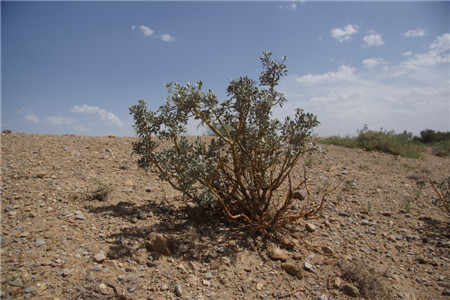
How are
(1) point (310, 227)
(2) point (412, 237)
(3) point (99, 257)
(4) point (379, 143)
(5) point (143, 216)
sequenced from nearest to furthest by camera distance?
(3) point (99, 257) → (5) point (143, 216) → (1) point (310, 227) → (2) point (412, 237) → (4) point (379, 143)

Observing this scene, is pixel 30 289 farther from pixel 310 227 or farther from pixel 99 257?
pixel 310 227

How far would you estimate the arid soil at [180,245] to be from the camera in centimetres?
236

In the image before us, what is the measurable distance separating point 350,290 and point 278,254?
2.42 feet

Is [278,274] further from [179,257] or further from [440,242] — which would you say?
[440,242]

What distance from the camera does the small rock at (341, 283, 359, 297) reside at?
2.53m

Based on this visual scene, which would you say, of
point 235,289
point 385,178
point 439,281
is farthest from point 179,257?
point 385,178

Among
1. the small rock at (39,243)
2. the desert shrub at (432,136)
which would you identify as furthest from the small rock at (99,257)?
the desert shrub at (432,136)

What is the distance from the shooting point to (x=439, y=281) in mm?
2857

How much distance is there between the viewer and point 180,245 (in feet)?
9.34

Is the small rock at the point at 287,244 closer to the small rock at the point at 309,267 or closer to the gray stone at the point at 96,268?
the small rock at the point at 309,267

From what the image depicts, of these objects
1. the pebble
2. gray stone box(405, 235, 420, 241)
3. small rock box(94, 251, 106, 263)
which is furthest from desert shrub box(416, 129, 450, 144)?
small rock box(94, 251, 106, 263)

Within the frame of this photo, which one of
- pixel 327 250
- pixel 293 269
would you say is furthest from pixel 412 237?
pixel 293 269

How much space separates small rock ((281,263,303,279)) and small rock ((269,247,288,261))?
0.32 feet

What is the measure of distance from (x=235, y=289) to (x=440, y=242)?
2.91 metres
